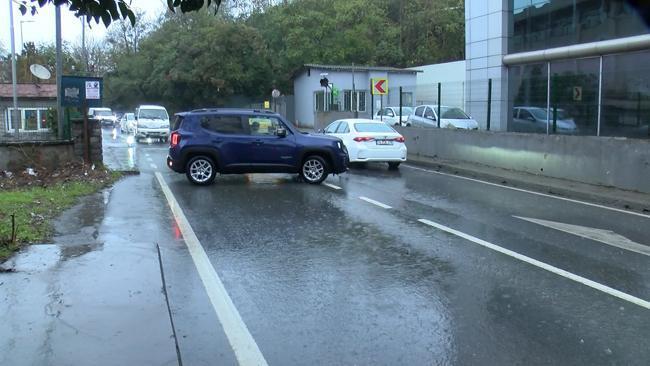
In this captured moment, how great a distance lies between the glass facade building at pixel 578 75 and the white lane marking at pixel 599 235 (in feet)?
23.9

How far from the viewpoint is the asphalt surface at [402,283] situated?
4.70m

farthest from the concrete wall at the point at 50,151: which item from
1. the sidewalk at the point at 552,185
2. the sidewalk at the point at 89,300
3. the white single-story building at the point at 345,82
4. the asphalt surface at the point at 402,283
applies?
the white single-story building at the point at 345,82

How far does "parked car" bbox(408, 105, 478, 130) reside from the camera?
79.6 ft

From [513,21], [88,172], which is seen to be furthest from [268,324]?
[513,21]

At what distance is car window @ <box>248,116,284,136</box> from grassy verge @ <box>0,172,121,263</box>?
355 centimetres

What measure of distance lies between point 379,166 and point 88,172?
28.2ft

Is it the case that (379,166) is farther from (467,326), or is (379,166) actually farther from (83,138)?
(467,326)

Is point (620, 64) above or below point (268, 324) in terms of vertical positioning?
above

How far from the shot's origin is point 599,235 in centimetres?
894

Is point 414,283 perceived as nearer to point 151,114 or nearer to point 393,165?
point 393,165

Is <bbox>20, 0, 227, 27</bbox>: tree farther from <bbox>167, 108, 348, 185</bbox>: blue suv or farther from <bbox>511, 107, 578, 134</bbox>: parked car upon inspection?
<bbox>511, 107, 578, 134</bbox>: parked car

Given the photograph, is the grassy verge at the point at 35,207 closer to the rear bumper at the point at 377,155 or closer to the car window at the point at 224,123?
the car window at the point at 224,123

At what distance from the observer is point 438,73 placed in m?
46.3

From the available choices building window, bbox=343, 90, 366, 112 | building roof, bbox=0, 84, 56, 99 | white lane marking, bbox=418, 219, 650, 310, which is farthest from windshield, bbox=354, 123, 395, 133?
building roof, bbox=0, 84, 56, 99
